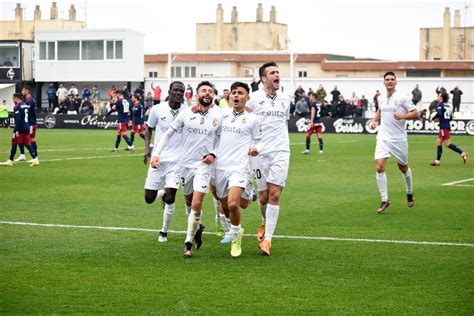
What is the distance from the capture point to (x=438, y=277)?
11.3 m

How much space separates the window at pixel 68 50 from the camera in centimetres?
7700

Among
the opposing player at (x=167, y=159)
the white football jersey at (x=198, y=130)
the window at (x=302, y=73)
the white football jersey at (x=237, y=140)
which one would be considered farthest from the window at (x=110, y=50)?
the white football jersey at (x=237, y=140)

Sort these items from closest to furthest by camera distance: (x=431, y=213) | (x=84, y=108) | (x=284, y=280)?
(x=284, y=280) → (x=431, y=213) → (x=84, y=108)

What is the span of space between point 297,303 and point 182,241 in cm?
458

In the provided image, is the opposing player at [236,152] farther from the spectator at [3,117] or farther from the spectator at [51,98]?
the spectator at [51,98]

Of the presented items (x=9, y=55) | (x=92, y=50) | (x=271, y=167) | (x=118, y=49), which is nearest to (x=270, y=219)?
(x=271, y=167)

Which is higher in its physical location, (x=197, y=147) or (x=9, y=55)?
(x=9, y=55)

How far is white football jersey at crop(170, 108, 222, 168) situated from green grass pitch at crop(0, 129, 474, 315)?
1.36m

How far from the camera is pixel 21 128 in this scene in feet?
96.6

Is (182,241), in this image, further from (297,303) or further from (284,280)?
(297,303)

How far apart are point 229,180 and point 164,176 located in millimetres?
1677

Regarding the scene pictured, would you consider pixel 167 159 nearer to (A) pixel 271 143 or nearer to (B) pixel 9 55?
(A) pixel 271 143

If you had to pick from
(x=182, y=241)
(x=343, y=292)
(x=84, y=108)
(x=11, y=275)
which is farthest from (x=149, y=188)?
(x=84, y=108)

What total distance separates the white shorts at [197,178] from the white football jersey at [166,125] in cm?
69
